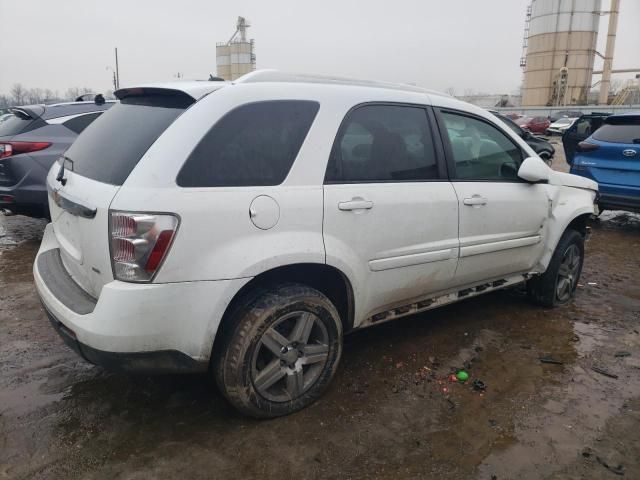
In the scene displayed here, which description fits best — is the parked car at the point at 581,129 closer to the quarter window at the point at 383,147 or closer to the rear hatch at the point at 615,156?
the rear hatch at the point at 615,156

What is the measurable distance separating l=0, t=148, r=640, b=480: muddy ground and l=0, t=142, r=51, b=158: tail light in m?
2.34

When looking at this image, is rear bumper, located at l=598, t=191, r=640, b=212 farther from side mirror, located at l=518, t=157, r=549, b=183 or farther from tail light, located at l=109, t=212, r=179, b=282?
tail light, located at l=109, t=212, r=179, b=282

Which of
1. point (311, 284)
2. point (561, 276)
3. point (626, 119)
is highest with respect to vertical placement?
point (626, 119)

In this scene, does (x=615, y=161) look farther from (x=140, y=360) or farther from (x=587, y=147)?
(x=140, y=360)

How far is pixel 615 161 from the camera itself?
22.5 ft

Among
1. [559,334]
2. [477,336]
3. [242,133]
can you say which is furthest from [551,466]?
[242,133]

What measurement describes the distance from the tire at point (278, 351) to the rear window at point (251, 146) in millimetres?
603

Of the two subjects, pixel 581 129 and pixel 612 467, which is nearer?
pixel 612 467

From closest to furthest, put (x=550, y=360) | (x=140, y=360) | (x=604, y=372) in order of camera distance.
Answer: (x=140, y=360) < (x=604, y=372) < (x=550, y=360)

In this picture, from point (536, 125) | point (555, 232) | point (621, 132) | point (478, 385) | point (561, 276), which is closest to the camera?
point (478, 385)

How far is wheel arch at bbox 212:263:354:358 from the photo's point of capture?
244cm

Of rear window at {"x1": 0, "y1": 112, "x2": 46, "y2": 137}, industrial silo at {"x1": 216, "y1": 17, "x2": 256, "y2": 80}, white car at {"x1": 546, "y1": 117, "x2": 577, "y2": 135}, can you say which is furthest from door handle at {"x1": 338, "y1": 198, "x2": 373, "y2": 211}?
industrial silo at {"x1": 216, "y1": 17, "x2": 256, "y2": 80}

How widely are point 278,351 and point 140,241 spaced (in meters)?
0.92

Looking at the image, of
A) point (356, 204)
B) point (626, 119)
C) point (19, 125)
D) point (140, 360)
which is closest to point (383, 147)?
point (356, 204)
